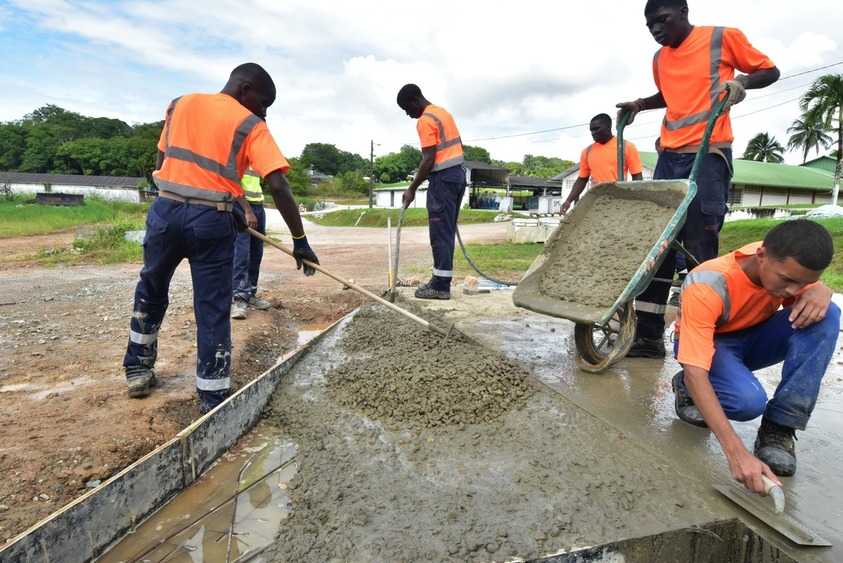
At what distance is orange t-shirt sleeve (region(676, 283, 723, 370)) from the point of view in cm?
179

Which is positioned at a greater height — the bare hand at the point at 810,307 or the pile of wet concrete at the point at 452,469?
the bare hand at the point at 810,307

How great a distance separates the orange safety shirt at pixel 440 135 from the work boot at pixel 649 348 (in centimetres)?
229

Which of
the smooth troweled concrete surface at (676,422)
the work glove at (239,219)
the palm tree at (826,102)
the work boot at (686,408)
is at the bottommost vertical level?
the smooth troweled concrete surface at (676,422)

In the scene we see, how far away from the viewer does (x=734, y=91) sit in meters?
2.62

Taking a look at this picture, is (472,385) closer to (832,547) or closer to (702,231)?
(832,547)

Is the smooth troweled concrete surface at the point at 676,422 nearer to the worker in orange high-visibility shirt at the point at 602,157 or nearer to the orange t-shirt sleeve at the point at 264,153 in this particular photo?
the orange t-shirt sleeve at the point at 264,153

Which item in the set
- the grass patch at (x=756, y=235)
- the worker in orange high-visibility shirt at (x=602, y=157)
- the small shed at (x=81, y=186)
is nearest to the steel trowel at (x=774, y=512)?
the worker in orange high-visibility shirt at (x=602, y=157)

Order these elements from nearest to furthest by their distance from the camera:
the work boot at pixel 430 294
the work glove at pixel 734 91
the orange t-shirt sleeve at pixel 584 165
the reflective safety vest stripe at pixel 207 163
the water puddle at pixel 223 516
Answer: the water puddle at pixel 223 516
the reflective safety vest stripe at pixel 207 163
the work glove at pixel 734 91
the work boot at pixel 430 294
the orange t-shirt sleeve at pixel 584 165

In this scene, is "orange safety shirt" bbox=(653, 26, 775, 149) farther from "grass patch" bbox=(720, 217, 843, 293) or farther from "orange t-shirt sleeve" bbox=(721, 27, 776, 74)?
"grass patch" bbox=(720, 217, 843, 293)

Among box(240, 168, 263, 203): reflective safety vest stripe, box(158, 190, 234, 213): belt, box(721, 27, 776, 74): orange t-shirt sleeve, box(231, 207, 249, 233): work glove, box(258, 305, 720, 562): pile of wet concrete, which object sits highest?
box(721, 27, 776, 74): orange t-shirt sleeve

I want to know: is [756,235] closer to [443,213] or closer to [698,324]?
[443,213]

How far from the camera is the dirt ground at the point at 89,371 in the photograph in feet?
6.75

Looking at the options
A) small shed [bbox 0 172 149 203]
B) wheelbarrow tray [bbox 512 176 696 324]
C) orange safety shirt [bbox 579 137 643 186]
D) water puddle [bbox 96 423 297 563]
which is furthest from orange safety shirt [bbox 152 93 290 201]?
small shed [bbox 0 172 149 203]

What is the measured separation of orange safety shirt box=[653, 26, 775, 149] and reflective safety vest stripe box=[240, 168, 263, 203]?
135 inches
